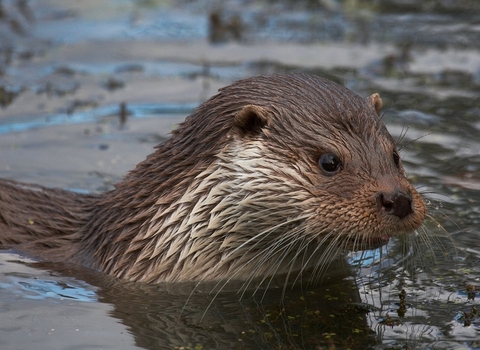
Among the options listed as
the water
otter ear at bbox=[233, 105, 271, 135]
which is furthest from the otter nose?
otter ear at bbox=[233, 105, 271, 135]

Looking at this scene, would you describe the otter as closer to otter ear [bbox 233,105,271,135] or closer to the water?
otter ear [bbox 233,105,271,135]

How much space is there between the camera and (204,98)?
29.4ft

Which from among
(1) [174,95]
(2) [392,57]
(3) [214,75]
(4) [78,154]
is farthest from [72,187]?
(2) [392,57]

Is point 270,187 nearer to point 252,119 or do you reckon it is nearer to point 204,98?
point 252,119

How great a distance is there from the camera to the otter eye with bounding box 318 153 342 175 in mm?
4973

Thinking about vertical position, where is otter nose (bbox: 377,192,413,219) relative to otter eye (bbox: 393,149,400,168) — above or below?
below

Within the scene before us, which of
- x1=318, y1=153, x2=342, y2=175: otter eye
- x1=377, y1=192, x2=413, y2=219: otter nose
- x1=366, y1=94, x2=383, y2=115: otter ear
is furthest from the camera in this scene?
x1=366, y1=94, x2=383, y2=115: otter ear

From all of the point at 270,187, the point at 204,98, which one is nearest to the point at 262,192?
the point at 270,187

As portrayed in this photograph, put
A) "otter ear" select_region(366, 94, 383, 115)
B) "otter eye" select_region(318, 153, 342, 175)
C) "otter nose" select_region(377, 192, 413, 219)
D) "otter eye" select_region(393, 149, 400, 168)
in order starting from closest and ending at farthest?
"otter nose" select_region(377, 192, 413, 219), "otter eye" select_region(318, 153, 342, 175), "otter eye" select_region(393, 149, 400, 168), "otter ear" select_region(366, 94, 383, 115)

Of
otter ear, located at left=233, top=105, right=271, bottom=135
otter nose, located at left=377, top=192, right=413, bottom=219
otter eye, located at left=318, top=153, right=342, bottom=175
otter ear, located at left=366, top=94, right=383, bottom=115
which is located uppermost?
otter ear, located at left=366, top=94, right=383, bottom=115

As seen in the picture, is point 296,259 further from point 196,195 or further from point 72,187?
point 72,187

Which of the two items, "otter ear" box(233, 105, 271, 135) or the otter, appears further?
"otter ear" box(233, 105, 271, 135)

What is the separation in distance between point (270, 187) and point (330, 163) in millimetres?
326

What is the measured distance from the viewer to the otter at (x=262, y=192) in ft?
16.0
